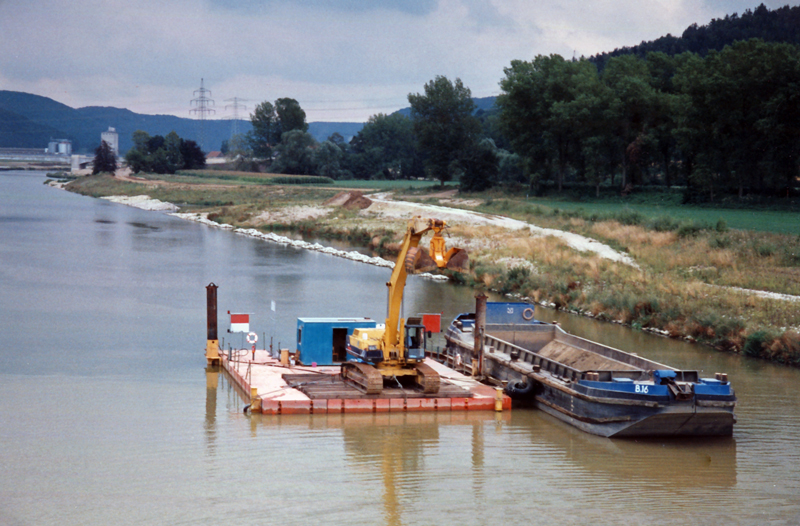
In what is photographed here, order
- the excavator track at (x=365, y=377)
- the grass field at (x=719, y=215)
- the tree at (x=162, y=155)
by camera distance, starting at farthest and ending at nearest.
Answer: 1. the tree at (x=162, y=155)
2. the grass field at (x=719, y=215)
3. the excavator track at (x=365, y=377)

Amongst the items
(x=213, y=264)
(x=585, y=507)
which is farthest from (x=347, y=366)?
(x=213, y=264)

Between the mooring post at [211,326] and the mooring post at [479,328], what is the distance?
7.19 meters

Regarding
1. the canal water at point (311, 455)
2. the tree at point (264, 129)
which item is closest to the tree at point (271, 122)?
the tree at point (264, 129)

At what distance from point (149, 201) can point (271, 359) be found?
293 ft

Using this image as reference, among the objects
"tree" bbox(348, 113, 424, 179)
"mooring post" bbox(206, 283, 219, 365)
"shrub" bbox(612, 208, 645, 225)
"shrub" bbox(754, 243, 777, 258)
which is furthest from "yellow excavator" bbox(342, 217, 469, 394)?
"tree" bbox(348, 113, 424, 179)

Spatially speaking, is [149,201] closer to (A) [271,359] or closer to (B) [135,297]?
(B) [135,297]

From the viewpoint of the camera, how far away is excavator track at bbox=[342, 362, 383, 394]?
64.0ft

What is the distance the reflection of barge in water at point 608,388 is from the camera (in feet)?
58.3

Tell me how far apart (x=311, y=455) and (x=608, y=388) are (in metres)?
6.60

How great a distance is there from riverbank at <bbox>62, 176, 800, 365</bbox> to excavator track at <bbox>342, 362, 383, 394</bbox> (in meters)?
→ 14.2

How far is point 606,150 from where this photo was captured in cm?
7650

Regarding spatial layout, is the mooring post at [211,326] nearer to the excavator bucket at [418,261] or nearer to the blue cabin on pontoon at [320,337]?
the blue cabin on pontoon at [320,337]

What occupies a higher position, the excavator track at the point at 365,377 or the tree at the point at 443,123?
the tree at the point at 443,123

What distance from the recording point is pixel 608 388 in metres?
18.2
